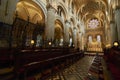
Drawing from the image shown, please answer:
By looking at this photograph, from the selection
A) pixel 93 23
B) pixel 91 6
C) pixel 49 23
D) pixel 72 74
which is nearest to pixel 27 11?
pixel 49 23

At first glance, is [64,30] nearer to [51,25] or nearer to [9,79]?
[51,25]

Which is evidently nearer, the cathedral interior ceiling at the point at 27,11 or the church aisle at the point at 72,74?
the church aisle at the point at 72,74

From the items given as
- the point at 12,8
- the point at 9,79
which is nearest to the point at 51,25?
the point at 12,8

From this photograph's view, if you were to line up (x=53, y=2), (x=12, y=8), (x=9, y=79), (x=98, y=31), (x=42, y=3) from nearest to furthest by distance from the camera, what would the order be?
(x=9, y=79)
(x=12, y=8)
(x=42, y=3)
(x=53, y=2)
(x=98, y=31)

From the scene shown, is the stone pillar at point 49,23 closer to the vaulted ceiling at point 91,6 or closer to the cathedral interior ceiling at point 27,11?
the cathedral interior ceiling at point 27,11

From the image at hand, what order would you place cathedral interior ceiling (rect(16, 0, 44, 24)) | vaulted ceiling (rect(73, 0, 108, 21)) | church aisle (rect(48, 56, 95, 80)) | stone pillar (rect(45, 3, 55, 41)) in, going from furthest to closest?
1. vaulted ceiling (rect(73, 0, 108, 21))
2. cathedral interior ceiling (rect(16, 0, 44, 24))
3. stone pillar (rect(45, 3, 55, 41))
4. church aisle (rect(48, 56, 95, 80))

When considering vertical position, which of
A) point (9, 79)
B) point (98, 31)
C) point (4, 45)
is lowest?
point (9, 79)

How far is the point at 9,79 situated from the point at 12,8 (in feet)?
18.1

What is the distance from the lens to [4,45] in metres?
5.95

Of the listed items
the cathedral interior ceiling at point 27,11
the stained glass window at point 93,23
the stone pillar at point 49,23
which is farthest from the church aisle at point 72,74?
the stained glass window at point 93,23

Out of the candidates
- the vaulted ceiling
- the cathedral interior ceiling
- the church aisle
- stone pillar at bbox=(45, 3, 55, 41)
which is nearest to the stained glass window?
the vaulted ceiling

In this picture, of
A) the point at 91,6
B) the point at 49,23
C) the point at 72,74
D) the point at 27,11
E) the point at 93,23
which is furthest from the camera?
the point at 93,23

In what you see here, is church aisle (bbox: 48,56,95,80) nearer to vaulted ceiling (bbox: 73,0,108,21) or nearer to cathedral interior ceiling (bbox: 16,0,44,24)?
cathedral interior ceiling (bbox: 16,0,44,24)

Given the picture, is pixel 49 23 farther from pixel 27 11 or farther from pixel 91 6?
pixel 91 6
